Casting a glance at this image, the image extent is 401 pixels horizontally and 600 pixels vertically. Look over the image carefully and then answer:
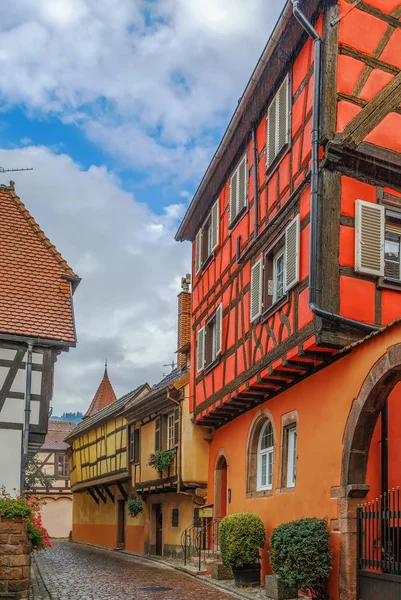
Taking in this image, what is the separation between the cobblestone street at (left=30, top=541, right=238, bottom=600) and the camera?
12.5m

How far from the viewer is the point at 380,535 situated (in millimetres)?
10359

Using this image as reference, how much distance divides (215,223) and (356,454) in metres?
8.63

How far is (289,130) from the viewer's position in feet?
43.8

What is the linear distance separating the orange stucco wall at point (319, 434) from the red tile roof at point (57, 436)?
3454 cm

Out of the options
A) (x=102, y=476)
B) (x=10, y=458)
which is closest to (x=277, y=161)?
(x=10, y=458)

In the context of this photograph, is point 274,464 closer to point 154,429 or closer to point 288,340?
point 288,340

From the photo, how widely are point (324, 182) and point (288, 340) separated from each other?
8.97 ft

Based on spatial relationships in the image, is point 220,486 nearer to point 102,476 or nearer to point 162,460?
point 162,460

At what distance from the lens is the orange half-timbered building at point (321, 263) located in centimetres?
1127

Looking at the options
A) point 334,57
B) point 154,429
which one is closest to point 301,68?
point 334,57

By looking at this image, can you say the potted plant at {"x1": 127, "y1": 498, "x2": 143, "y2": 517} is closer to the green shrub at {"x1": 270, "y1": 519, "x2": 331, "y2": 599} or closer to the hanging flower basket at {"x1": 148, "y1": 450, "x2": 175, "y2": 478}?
the hanging flower basket at {"x1": 148, "y1": 450, "x2": 175, "y2": 478}

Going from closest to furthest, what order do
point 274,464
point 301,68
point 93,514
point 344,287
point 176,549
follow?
1. point 344,287
2. point 301,68
3. point 274,464
4. point 176,549
5. point 93,514

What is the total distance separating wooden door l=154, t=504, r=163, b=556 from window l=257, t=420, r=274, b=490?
9368 millimetres

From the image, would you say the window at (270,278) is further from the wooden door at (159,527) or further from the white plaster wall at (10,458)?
the wooden door at (159,527)
